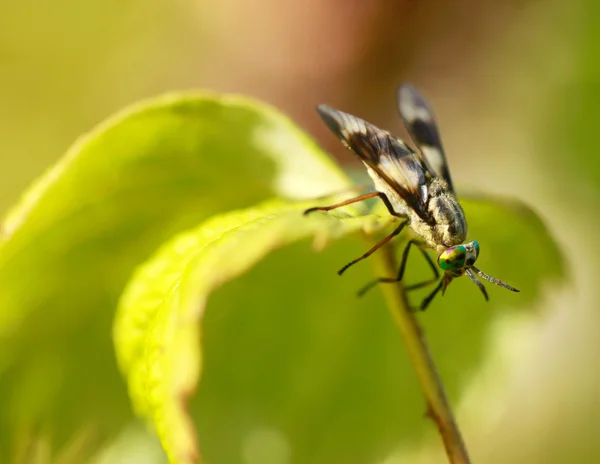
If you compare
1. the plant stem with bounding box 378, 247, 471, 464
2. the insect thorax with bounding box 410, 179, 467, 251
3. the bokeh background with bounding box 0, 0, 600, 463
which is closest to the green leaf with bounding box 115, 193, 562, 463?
the insect thorax with bounding box 410, 179, 467, 251

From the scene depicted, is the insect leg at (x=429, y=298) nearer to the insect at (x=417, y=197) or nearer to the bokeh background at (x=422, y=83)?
the insect at (x=417, y=197)

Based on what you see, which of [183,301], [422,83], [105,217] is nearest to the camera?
[183,301]

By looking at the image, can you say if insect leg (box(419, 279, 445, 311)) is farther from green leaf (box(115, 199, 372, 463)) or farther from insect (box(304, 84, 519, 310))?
green leaf (box(115, 199, 372, 463))

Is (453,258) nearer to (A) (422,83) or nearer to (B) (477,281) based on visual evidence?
(B) (477,281)

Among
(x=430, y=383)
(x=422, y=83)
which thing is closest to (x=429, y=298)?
(x=430, y=383)

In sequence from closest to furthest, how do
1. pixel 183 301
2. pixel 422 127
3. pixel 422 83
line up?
pixel 183 301 → pixel 422 127 → pixel 422 83

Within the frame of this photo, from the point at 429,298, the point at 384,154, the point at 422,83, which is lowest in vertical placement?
the point at 422,83
